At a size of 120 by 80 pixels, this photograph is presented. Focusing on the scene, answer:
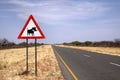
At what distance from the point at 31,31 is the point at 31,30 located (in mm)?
63

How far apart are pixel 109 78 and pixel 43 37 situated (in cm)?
368

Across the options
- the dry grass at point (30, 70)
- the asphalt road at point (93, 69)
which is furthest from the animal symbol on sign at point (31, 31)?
the asphalt road at point (93, 69)

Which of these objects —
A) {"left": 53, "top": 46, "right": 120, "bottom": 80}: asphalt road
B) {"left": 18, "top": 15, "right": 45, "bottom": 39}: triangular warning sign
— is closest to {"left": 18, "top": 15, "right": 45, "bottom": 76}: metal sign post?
{"left": 18, "top": 15, "right": 45, "bottom": 39}: triangular warning sign

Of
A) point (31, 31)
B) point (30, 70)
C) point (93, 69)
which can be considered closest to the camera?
point (31, 31)

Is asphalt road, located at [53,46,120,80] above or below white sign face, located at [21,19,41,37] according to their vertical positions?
below

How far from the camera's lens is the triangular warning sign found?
11.6 metres

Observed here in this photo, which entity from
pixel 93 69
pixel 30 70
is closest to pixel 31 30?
pixel 30 70

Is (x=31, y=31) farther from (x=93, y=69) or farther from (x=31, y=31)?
(x=93, y=69)

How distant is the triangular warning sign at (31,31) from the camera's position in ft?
37.9

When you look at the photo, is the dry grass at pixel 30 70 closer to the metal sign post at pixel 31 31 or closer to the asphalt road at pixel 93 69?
the asphalt road at pixel 93 69

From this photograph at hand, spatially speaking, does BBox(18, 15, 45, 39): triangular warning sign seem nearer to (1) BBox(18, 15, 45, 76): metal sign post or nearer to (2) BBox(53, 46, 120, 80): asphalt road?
(1) BBox(18, 15, 45, 76): metal sign post

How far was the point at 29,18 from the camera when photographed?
38.3 ft

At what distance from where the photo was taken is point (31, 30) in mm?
11555

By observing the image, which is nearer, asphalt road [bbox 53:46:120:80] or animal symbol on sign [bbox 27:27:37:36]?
animal symbol on sign [bbox 27:27:37:36]
